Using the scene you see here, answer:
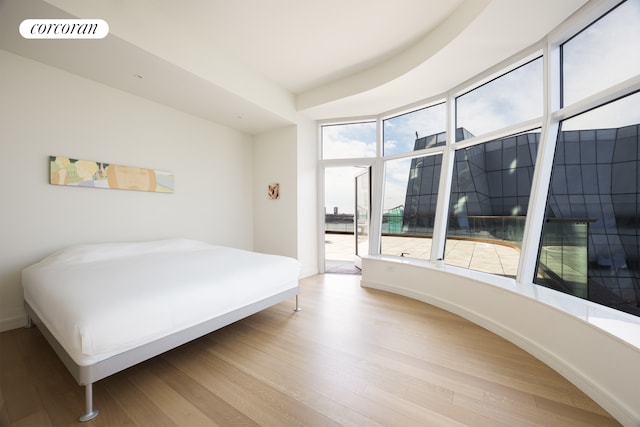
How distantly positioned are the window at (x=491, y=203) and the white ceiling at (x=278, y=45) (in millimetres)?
981

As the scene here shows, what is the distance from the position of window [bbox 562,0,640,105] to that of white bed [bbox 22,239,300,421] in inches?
124

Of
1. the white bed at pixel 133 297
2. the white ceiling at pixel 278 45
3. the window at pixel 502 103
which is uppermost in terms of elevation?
the white ceiling at pixel 278 45

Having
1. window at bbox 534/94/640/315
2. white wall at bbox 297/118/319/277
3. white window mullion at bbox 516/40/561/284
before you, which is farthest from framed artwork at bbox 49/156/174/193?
window at bbox 534/94/640/315

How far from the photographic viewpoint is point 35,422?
1.48m

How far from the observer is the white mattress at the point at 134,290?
5.04 feet

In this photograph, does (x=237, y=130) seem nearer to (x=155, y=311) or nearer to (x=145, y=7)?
Answer: (x=145, y=7)

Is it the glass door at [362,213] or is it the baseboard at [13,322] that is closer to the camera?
the baseboard at [13,322]

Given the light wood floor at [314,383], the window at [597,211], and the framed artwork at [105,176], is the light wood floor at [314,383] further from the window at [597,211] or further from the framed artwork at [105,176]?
the framed artwork at [105,176]

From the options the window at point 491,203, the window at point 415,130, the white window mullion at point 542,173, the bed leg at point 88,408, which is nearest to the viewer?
the bed leg at point 88,408

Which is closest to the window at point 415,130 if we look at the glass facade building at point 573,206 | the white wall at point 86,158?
the glass facade building at point 573,206

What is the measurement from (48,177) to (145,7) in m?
2.02

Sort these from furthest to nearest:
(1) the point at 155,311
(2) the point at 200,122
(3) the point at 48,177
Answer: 1. (2) the point at 200,122
2. (3) the point at 48,177
3. (1) the point at 155,311

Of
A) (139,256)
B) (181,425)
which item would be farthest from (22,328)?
(181,425)

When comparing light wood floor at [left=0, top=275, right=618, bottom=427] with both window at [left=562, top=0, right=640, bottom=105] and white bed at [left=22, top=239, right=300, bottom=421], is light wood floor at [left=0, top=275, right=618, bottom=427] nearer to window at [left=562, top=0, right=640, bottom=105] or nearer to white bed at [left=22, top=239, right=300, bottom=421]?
white bed at [left=22, top=239, right=300, bottom=421]
